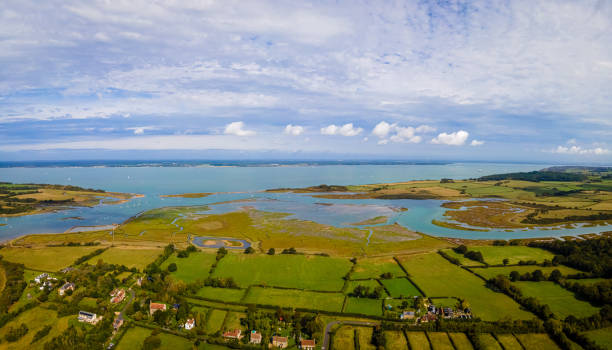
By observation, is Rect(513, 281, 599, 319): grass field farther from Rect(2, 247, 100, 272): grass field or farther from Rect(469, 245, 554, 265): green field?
Rect(2, 247, 100, 272): grass field

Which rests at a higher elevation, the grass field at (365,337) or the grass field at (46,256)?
the grass field at (46,256)

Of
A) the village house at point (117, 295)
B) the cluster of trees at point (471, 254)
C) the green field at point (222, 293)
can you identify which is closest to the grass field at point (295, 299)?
the green field at point (222, 293)

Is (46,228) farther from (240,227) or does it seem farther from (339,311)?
(339,311)

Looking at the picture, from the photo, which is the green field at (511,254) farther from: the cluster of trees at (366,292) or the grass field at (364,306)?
the grass field at (364,306)

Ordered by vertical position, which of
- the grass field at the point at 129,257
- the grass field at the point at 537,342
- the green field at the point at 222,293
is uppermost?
the grass field at the point at 129,257

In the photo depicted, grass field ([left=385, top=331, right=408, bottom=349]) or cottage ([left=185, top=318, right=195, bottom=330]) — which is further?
cottage ([left=185, top=318, right=195, bottom=330])

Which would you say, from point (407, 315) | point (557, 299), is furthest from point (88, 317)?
point (557, 299)

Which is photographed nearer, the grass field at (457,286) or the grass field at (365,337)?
the grass field at (365,337)

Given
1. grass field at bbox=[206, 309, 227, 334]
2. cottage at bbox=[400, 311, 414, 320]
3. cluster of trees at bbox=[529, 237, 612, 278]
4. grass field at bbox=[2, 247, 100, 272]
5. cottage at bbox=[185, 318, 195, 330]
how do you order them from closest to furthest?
cottage at bbox=[185, 318, 195, 330] < grass field at bbox=[206, 309, 227, 334] < cottage at bbox=[400, 311, 414, 320] < cluster of trees at bbox=[529, 237, 612, 278] < grass field at bbox=[2, 247, 100, 272]

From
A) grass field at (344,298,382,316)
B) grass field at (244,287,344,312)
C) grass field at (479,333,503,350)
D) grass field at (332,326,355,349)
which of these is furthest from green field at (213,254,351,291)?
grass field at (479,333,503,350)
